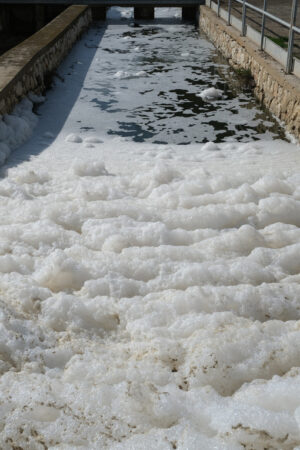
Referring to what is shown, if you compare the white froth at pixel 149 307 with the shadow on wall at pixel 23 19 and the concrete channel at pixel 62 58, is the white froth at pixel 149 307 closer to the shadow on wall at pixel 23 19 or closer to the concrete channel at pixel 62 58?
the concrete channel at pixel 62 58

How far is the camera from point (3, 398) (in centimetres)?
179

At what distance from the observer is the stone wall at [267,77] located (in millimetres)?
4945

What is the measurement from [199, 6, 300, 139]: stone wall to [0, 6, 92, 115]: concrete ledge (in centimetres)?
264

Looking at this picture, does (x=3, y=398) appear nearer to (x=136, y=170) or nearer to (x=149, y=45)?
(x=136, y=170)

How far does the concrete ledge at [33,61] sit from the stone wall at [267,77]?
8.68 ft

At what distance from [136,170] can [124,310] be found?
1.90 metres

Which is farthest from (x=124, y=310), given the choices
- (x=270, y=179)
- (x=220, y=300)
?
(x=270, y=179)

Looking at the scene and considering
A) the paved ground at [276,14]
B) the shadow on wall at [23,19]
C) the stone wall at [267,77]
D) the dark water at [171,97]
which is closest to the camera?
the stone wall at [267,77]

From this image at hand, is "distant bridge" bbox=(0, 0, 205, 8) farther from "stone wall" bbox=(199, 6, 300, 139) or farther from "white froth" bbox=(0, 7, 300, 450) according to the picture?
"white froth" bbox=(0, 7, 300, 450)

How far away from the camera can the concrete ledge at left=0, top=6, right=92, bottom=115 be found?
505 cm

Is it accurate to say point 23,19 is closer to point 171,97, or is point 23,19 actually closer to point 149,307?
point 171,97

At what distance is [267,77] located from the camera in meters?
5.83

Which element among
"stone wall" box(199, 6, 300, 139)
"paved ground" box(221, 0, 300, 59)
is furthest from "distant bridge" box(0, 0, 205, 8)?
"stone wall" box(199, 6, 300, 139)

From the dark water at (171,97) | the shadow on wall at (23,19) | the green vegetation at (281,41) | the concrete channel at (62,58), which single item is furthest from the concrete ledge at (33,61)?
the shadow on wall at (23,19)
